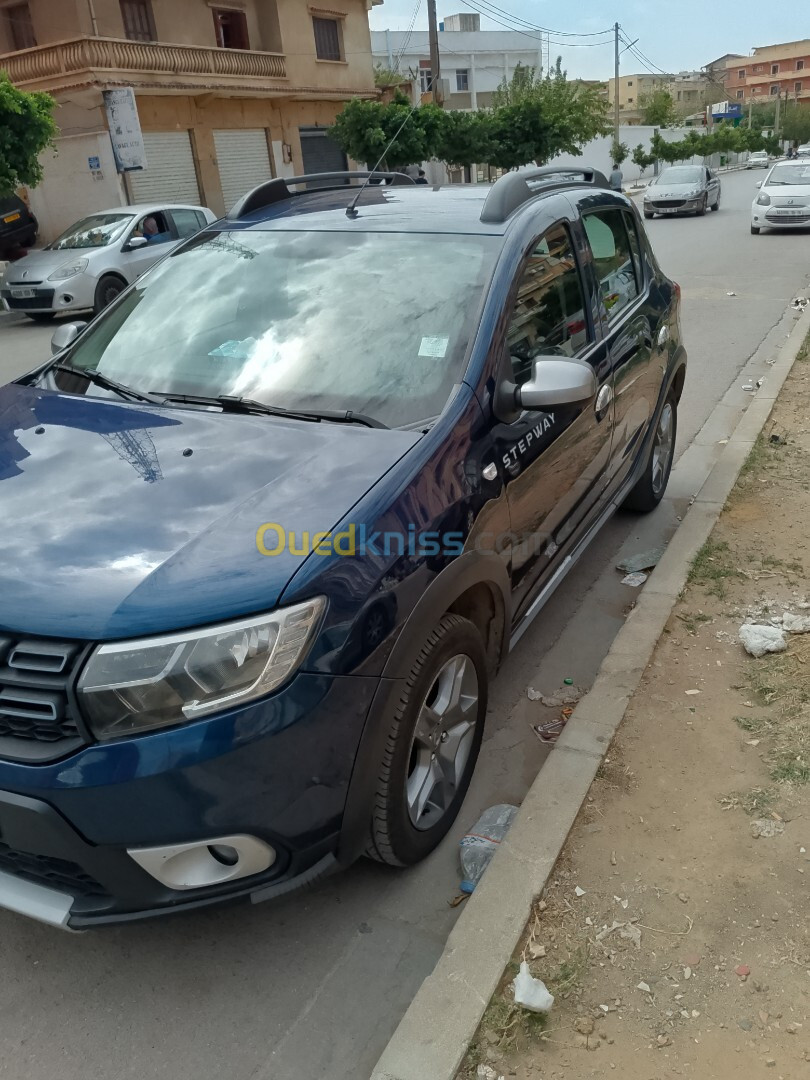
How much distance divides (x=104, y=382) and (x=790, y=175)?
21766mm

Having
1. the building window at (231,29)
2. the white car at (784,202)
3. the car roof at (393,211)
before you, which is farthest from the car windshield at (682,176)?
the car roof at (393,211)

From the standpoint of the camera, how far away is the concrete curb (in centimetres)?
209

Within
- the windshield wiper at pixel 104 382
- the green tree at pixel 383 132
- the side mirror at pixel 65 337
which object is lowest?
the windshield wiper at pixel 104 382

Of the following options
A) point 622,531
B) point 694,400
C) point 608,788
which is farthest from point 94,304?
point 608,788

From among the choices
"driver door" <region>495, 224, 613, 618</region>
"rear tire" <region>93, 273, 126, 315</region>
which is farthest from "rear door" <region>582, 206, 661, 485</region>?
"rear tire" <region>93, 273, 126, 315</region>

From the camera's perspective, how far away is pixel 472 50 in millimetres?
66125

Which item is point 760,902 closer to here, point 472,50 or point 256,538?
point 256,538

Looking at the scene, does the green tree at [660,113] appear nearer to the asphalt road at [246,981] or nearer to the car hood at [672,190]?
the car hood at [672,190]

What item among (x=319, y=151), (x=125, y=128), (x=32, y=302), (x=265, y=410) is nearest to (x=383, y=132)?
(x=319, y=151)

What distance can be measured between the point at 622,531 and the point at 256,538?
11.4 feet

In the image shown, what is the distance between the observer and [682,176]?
87.4 ft

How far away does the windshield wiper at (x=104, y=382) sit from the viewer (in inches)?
117

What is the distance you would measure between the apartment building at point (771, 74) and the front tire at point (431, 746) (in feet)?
415

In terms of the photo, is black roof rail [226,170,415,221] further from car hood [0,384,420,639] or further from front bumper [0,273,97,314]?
front bumper [0,273,97,314]
